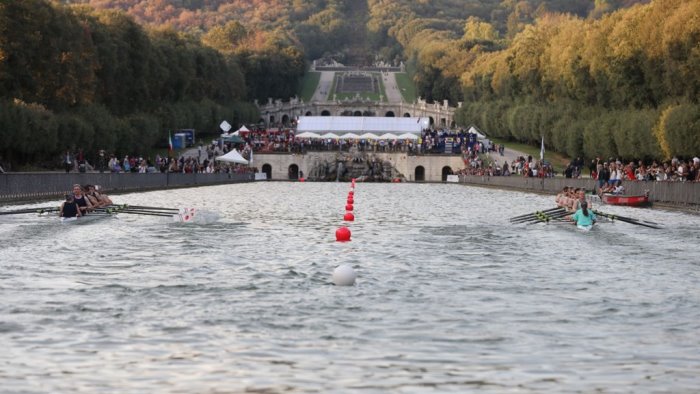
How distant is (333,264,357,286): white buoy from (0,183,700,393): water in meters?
0.21

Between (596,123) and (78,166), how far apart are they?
42340 mm

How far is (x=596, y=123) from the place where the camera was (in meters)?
95.8

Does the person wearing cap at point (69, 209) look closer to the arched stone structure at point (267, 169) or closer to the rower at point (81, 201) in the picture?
the rower at point (81, 201)

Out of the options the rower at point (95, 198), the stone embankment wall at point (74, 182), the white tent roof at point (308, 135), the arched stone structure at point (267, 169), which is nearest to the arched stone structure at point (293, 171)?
the arched stone structure at point (267, 169)

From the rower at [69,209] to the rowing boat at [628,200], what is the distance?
85.1 ft

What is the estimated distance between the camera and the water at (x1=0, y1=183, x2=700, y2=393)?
Answer: 51.5 ft

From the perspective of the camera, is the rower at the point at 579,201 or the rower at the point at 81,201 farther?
the rower at the point at 81,201

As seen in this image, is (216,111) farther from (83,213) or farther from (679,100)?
(83,213)

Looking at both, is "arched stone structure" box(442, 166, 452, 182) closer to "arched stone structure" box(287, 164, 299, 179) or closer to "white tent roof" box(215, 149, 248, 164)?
"arched stone structure" box(287, 164, 299, 179)

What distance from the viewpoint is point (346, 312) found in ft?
67.9

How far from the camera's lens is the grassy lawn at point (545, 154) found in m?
107

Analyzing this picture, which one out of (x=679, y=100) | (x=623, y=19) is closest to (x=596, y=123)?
(x=623, y=19)

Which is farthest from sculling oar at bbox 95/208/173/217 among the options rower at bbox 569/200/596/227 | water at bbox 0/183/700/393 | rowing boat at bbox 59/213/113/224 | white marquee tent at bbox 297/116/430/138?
white marquee tent at bbox 297/116/430/138

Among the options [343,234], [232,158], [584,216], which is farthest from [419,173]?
[343,234]
